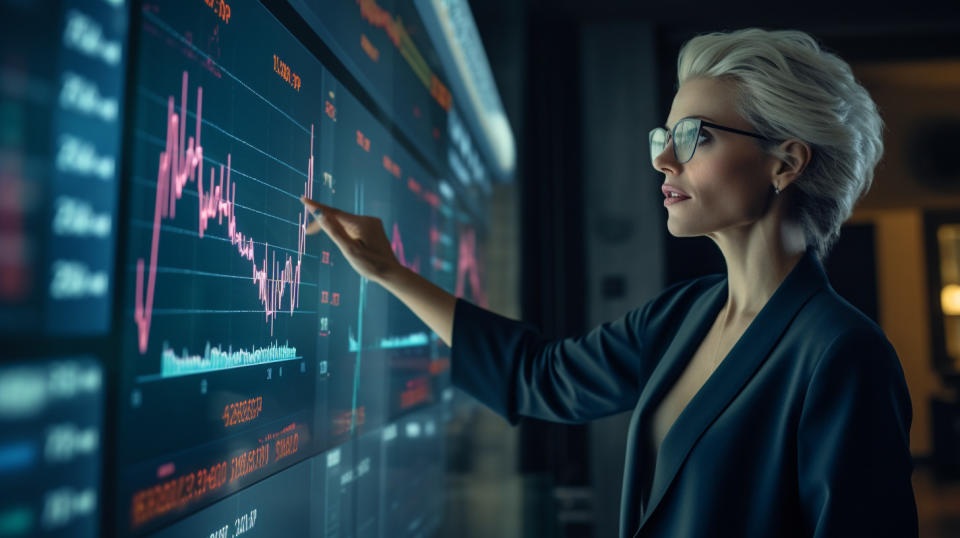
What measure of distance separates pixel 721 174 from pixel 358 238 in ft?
1.79

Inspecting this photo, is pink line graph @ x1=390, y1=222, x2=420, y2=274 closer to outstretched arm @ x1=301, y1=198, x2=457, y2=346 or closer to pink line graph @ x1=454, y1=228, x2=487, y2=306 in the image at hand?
outstretched arm @ x1=301, y1=198, x2=457, y2=346

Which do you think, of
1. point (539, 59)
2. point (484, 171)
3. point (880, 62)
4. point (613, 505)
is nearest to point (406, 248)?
point (484, 171)

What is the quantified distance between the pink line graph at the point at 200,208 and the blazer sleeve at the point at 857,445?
0.65 m

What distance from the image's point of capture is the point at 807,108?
94cm

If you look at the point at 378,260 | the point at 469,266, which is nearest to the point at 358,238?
the point at 378,260

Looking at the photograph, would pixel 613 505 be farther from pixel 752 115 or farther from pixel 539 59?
pixel 752 115

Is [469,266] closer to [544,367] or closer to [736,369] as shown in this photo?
[544,367]

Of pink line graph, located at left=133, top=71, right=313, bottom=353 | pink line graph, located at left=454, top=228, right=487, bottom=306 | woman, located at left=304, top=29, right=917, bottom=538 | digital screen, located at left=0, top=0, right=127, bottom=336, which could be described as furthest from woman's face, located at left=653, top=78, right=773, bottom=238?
pink line graph, located at left=454, top=228, right=487, bottom=306

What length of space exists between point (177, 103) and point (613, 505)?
3.79m

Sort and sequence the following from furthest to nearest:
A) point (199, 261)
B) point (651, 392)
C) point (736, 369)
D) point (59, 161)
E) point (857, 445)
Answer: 1. point (651, 392)
2. point (736, 369)
3. point (857, 445)
4. point (199, 261)
5. point (59, 161)

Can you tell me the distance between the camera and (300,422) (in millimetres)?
817

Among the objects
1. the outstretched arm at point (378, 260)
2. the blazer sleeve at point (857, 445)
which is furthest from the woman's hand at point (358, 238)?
the blazer sleeve at point (857, 445)

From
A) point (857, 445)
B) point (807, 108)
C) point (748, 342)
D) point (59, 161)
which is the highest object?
point (807, 108)

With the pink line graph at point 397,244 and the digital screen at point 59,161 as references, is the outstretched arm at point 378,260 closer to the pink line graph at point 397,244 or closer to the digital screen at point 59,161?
the pink line graph at point 397,244
